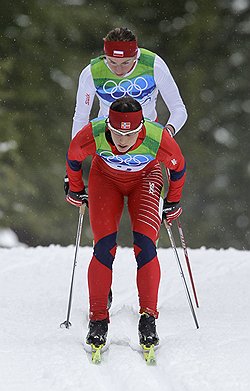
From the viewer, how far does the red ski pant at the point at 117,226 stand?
437cm

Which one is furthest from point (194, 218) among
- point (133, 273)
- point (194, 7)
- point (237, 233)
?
point (133, 273)

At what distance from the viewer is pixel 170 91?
16.8 ft

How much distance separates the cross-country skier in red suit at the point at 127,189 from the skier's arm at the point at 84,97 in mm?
516

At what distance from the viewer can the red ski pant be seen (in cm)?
437

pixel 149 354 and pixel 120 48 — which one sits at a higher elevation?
pixel 120 48

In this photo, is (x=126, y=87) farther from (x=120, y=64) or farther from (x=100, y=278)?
(x=100, y=278)

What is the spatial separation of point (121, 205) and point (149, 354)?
3.12ft

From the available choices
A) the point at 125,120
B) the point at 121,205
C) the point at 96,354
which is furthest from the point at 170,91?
the point at 96,354

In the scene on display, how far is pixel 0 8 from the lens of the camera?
14797 millimetres

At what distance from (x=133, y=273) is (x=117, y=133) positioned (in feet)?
9.98

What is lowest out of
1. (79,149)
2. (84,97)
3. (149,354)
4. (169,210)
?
(149,354)

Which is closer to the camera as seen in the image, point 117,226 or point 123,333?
point 117,226

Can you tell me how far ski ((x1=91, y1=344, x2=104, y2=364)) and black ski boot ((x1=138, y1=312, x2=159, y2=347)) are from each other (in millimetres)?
232

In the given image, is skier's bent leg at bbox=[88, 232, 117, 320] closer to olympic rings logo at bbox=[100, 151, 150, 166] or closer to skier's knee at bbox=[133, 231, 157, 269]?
skier's knee at bbox=[133, 231, 157, 269]
